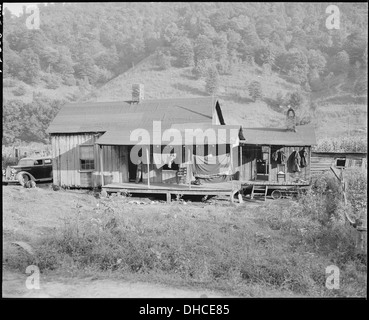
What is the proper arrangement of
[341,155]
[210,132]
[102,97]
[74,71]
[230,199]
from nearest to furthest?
1. [230,199]
2. [210,132]
3. [341,155]
4. [102,97]
5. [74,71]

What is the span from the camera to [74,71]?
241 ft

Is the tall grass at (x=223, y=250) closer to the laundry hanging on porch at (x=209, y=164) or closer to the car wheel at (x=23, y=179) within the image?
the laundry hanging on porch at (x=209, y=164)

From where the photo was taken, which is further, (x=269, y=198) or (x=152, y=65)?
(x=152, y=65)

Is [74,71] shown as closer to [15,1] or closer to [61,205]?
[61,205]

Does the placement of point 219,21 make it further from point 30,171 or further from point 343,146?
point 30,171

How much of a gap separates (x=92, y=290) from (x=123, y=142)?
33.6ft

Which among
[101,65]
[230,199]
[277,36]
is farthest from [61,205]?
[277,36]

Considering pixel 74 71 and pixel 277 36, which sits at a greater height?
pixel 277 36

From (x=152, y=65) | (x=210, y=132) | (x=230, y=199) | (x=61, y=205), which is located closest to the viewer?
(x=61, y=205)

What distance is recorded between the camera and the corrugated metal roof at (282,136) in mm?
19516

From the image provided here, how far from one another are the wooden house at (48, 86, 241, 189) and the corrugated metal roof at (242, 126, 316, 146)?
1904 millimetres

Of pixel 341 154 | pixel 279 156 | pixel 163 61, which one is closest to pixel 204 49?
pixel 163 61

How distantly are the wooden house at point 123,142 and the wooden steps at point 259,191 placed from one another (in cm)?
147
